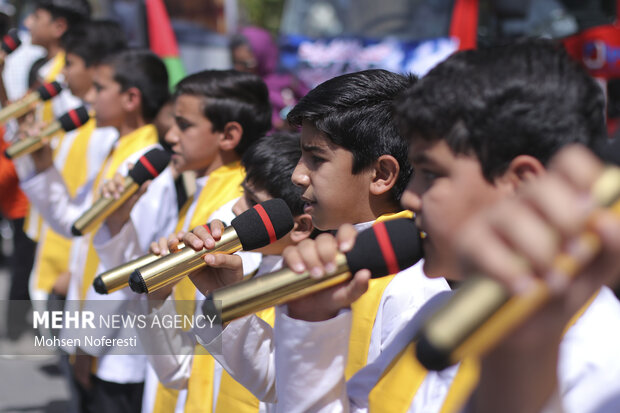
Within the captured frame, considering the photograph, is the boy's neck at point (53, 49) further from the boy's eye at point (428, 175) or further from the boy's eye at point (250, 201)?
the boy's eye at point (428, 175)

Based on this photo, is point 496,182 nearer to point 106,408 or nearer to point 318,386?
point 318,386

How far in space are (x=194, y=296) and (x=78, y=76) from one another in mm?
2477

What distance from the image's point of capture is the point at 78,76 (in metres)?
4.53

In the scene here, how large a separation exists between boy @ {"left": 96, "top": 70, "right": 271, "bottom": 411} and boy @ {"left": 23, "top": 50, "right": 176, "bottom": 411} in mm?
178

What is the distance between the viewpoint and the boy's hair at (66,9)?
17.2 feet

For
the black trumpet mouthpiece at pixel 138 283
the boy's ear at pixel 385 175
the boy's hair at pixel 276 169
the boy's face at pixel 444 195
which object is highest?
the boy's face at pixel 444 195

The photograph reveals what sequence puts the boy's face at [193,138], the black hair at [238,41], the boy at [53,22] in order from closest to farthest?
the boy's face at [193,138], the boy at [53,22], the black hair at [238,41]

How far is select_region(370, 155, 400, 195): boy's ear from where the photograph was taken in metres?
2.00

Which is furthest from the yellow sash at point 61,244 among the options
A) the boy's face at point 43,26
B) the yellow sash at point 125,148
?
the boy's face at point 43,26

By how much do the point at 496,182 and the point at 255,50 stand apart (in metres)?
6.90

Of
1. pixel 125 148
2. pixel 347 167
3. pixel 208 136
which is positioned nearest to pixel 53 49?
pixel 125 148

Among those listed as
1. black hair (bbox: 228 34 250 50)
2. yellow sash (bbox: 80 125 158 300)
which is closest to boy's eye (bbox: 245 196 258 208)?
yellow sash (bbox: 80 125 158 300)

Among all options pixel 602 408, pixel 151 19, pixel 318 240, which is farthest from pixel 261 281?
pixel 151 19

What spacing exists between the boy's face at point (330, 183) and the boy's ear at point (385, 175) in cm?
2
